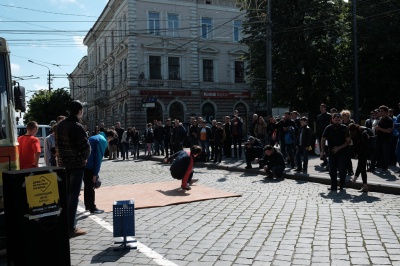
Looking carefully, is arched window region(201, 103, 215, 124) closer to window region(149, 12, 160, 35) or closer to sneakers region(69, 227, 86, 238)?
window region(149, 12, 160, 35)

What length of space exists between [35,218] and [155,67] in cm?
3559

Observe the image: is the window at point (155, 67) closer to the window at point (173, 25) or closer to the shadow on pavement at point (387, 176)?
the window at point (173, 25)

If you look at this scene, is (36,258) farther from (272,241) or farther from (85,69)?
(85,69)

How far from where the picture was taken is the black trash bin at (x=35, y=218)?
13.9 ft

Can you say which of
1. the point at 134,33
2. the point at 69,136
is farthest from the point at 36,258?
the point at 134,33

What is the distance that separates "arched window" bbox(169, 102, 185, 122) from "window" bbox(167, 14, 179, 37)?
21.8 feet

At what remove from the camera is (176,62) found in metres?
40.0

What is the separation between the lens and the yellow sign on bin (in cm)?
433

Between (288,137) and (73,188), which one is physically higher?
(288,137)

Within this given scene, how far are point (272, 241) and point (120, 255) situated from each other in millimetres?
1965

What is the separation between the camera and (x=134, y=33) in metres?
38.1

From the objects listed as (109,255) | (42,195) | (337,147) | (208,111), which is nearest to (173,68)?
(208,111)

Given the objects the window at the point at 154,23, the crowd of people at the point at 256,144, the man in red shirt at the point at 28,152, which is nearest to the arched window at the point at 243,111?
the window at the point at 154,23

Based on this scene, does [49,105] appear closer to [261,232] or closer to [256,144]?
[256,144]
